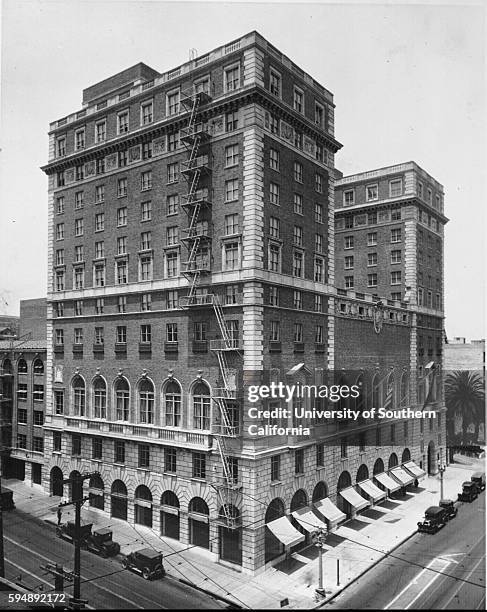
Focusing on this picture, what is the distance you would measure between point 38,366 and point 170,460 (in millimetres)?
19194

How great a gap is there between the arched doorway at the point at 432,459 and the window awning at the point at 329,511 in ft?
58.5

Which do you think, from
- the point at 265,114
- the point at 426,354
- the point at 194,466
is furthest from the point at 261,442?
the point at 426,354

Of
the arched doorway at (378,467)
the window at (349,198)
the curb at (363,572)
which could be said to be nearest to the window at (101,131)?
the window at (349,198)

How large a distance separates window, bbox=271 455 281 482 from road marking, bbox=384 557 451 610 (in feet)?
30.4

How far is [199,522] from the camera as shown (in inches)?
1379

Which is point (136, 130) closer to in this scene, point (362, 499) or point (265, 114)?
point (265, 114)

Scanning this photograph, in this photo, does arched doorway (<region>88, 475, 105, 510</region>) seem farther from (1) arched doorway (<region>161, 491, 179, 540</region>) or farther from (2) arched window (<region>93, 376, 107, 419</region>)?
(1) arched doorway (<region>161, 491, 179, 540</region>)

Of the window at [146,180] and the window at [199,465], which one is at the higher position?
the window at [146,180]

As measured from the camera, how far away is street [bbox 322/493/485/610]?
28.4 m

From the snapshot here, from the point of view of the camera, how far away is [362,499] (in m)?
40.5

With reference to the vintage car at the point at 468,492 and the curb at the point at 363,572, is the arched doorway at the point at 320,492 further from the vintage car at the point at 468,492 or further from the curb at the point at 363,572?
the vintage car at the point at 468,492

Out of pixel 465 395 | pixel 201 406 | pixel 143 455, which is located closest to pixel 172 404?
pixel 201 406

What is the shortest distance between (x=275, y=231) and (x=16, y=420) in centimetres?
3235

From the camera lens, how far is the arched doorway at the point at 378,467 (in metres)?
44.4
